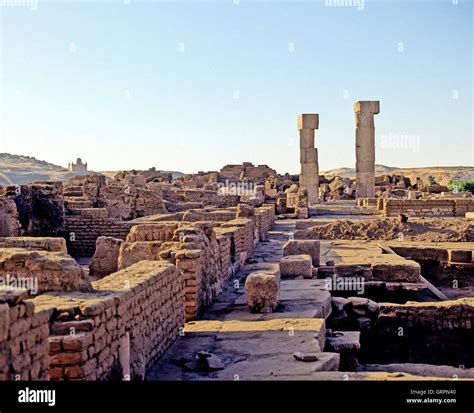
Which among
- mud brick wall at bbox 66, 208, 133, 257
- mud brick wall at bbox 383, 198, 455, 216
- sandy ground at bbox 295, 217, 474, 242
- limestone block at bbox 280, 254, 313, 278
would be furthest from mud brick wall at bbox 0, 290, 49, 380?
mud brick wall at bbox 383, 198, 455, 216

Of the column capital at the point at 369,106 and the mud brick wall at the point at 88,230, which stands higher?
the column capital at the point at 369,106

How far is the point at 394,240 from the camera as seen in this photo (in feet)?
61.8

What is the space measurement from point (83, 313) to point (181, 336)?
3.06m

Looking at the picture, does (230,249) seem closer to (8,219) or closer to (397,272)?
(397,272)

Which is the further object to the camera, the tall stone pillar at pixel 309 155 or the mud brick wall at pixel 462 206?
the tall stone pillar at pixel 309 155

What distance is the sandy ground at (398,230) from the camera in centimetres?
1884

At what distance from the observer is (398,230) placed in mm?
19156

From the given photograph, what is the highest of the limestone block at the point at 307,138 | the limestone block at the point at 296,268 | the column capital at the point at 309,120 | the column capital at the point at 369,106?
the column capital at the point at 369,106

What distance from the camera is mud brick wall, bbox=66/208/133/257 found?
16406mm

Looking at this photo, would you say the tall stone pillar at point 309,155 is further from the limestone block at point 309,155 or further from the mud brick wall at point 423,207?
the mud brick wall at point 423,207

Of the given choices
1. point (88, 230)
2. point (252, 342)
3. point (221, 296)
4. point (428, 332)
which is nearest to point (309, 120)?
point (88, 230)

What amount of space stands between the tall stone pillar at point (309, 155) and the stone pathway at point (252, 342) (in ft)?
80.5

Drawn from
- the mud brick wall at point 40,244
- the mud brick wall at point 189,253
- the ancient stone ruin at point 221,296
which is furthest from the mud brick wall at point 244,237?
the mud brick wall at point 40,244

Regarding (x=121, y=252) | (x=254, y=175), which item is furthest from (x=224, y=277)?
(x=254, y=175)
